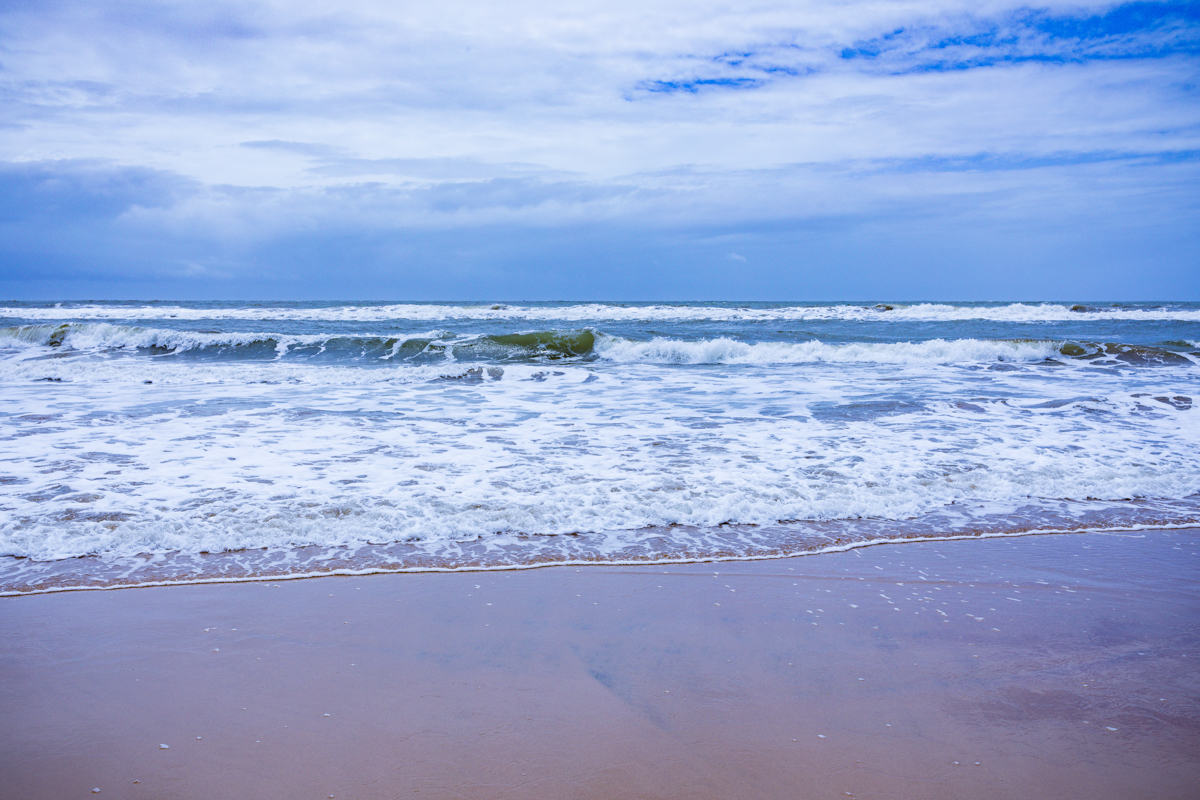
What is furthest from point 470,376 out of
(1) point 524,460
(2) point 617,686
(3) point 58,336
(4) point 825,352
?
(3) point 58,336

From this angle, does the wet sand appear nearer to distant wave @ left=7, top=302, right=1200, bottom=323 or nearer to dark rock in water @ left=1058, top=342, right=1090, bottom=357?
dark rock in water @ left=1058, top=342, right=1090, bottom=357

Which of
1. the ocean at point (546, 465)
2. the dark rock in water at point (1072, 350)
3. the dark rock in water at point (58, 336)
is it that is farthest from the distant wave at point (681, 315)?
the ocean at point (546, 465)


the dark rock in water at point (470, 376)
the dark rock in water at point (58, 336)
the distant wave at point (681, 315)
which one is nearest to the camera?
the dark rock in water at point (470, 376)

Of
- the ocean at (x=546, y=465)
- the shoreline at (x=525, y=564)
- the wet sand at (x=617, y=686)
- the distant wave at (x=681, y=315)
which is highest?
the distant wave at (x=681, y=315)

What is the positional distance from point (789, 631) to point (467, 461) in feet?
11.6

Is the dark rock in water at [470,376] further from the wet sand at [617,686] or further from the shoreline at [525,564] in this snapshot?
the wet sand at [617,686]

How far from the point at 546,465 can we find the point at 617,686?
10.9 feet

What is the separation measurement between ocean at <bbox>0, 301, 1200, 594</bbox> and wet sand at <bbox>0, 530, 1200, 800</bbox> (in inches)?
19.8

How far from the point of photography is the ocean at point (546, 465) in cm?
402

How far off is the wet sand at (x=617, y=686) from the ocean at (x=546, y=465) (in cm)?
50

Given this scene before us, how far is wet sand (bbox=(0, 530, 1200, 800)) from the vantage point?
203 cm

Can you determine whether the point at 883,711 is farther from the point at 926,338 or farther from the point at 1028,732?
the point at 926,338

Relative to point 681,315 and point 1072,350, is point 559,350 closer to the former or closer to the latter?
point 1072,350

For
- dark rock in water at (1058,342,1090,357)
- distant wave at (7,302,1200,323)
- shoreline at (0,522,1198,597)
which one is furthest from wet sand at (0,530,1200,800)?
distant wave at (7,302,1200,323)
